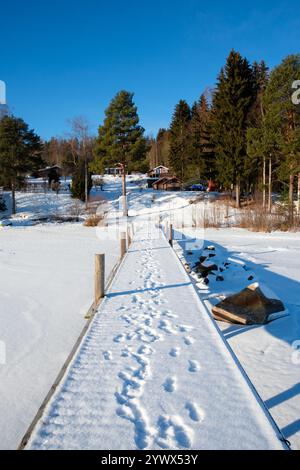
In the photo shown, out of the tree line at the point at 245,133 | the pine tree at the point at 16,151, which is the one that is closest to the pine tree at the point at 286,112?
the tree line at the point at 245,133

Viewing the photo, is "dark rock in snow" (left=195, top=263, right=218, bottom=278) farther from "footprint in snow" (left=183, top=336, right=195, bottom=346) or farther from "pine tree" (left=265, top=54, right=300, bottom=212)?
"pine tree" (left=265, top=54, right=300, bottom=212)

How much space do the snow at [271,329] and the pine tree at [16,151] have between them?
21630 millimetres

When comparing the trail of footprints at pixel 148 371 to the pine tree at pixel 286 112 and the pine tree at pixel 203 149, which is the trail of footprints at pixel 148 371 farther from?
the pine tree at pixel 203 149

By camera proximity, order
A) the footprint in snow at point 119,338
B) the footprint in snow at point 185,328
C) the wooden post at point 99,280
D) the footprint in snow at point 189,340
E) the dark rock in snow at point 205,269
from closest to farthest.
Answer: the footprint in snow at point 189,340 → the footprint in snow at point 119,338 → the footprint in snow at point 185,328 → the wooden post at point 99,280 → the dark rock in snow at point 205,269

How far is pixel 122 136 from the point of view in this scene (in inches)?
1134

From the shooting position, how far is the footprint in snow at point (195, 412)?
2.59 meters

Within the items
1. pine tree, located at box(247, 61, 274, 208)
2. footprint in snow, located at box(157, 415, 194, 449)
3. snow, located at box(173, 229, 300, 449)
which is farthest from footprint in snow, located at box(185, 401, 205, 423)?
Answer: pine tree, located at box(247, 61, 274, 208)

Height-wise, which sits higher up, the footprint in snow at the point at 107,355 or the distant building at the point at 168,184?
the distant building at the point at 168,184

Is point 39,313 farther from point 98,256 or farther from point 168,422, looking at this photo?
point 168,422

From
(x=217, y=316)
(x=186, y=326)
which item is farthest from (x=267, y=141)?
(x=186, y=326)

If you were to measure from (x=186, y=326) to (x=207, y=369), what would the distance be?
4.00ft

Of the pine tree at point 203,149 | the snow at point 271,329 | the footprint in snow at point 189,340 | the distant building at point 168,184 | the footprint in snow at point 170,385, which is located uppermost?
the pine tree at point 203,149

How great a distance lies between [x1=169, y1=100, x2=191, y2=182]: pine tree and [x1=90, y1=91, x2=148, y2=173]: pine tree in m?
10.7

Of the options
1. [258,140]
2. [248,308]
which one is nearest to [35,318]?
[248,308]
